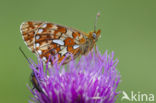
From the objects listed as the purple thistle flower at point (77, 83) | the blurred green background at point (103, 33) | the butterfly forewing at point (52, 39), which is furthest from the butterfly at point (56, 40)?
the blurred green background at point (103, 33)

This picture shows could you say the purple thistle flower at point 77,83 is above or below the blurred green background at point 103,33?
above

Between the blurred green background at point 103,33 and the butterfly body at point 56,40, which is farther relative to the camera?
the blurred green background at point 103,33

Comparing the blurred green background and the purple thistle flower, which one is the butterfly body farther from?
the blurred green background

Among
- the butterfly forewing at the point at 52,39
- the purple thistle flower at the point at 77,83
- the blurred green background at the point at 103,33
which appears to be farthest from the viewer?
the blurred green background at the point at 103,33

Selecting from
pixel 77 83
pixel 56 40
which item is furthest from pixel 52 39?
pixel 77 83

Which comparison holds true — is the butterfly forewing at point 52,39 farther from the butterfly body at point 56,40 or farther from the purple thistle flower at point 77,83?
the purple thistle flower at point 77,83

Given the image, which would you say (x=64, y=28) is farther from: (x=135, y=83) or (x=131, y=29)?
(x=131, y=29)

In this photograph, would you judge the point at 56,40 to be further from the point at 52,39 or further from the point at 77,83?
the point at 77,83
